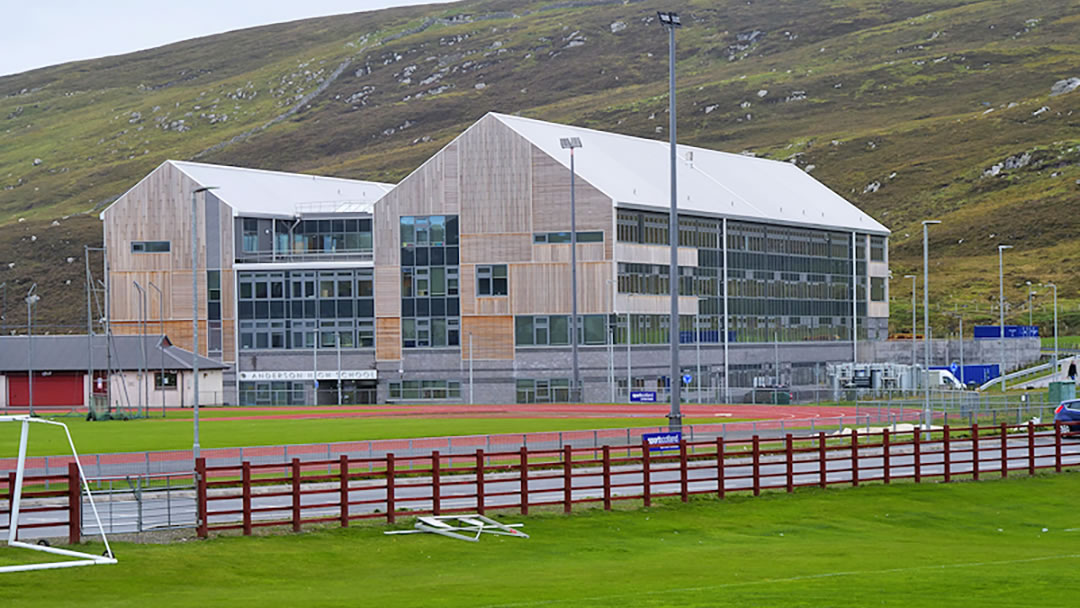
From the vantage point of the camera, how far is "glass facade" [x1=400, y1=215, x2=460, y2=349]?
4247 inches

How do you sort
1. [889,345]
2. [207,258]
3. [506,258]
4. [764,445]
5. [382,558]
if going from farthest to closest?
[889,345]
[207,258]
[506,258]
[764,445]
[382,558]

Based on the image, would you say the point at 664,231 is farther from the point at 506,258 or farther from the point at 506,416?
the point at 506,416

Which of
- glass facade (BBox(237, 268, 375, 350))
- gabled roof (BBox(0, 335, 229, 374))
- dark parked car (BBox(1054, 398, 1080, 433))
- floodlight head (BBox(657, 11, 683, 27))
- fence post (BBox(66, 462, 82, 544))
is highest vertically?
floodlight head (BBox(657, 11, 683, 27))

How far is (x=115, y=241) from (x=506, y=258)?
30.4 m

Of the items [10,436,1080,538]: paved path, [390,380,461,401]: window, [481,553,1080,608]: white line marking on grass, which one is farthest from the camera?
[390,380,461,401]: window

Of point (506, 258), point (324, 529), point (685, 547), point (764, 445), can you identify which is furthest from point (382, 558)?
point (506, 258)

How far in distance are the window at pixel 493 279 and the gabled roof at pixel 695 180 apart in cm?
874

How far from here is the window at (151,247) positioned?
114562 millimetres

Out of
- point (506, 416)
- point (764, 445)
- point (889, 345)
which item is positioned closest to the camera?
point (764, 445)

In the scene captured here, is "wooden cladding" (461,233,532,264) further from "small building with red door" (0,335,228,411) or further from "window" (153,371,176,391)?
"window" (153,371,176,391)

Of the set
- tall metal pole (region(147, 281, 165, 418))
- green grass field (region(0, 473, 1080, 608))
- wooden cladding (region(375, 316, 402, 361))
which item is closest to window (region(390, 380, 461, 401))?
wooden cladding (region(375, 316, 402, 361))

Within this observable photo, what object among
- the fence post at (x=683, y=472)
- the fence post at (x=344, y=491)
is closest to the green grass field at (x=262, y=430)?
the fence post at (x=683, y=472)

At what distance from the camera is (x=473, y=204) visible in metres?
107

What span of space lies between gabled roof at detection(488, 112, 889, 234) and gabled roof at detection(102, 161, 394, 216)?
2052cm
